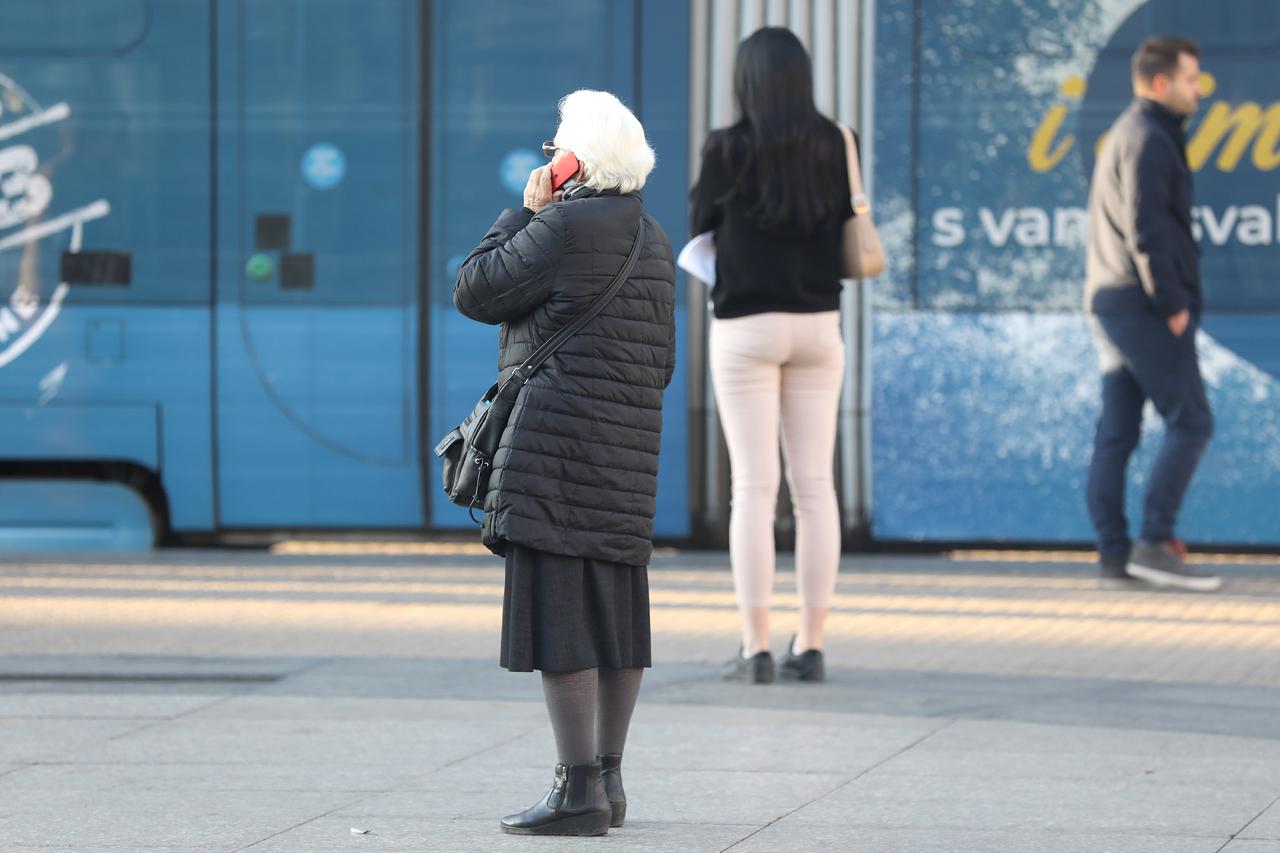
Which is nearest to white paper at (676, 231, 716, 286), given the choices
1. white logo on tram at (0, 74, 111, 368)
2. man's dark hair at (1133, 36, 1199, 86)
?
man's dark hair at (1133, 36, 1199, 86)

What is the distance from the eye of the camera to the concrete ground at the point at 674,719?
4.63m

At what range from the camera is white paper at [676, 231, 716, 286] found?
659cm

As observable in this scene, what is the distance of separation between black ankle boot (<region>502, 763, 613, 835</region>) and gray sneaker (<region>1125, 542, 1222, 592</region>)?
4.44 metres

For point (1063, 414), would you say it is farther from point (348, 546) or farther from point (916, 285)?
point (348, 546)

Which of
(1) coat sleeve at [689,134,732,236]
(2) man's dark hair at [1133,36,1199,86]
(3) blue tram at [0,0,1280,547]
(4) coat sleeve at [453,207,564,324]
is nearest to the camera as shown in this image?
(4) coat sleeve at [453,207,564,324]

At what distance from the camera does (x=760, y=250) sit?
6.45m

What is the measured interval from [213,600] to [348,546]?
2047mm

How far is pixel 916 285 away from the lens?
942 cm

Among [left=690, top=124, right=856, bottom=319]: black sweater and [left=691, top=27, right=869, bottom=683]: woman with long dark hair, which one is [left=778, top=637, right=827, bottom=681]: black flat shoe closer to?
[left=691, top=27, right=869, bottom=683]: woman with long dark hair

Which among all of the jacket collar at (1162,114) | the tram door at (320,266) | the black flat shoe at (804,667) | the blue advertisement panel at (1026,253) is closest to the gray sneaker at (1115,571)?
the blue advertisement panel at (1026,253)

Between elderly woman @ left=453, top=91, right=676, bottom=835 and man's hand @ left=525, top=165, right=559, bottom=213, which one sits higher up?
man's hand @ left=525, top=165, right=559, bottom=213

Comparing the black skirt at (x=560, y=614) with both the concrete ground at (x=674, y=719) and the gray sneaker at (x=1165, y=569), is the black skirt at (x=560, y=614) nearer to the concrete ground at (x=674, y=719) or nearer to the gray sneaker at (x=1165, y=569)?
the concrete ground at (x=674, y=719)

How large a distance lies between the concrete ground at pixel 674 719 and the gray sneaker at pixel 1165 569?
0.32ft

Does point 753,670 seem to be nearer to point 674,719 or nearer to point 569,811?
point 674,719
